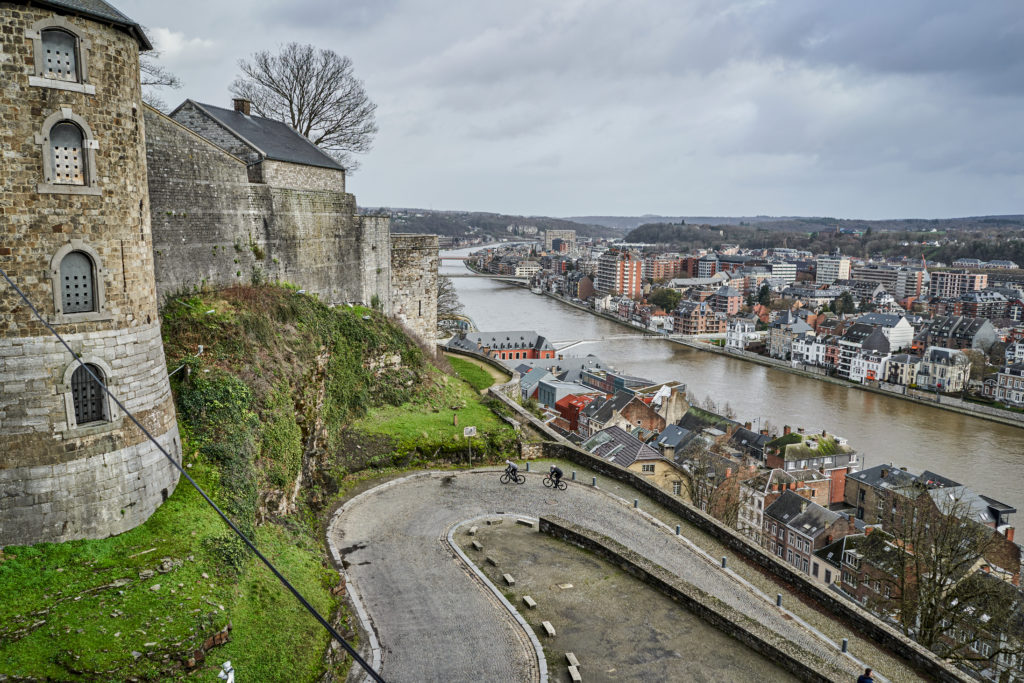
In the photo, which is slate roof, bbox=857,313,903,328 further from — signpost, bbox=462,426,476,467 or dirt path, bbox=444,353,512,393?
signpost, bbox=462,426,476,467

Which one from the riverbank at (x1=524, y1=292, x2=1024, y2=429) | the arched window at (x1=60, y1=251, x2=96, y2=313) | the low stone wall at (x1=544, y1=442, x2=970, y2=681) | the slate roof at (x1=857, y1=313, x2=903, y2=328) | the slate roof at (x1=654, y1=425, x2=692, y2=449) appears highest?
the arched window at (x1=60, y1=251, x2=96, y2=313)

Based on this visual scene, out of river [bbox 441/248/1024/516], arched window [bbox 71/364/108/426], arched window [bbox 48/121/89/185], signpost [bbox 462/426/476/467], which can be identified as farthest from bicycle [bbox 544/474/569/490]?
river [bbox 441/248/1024/516]

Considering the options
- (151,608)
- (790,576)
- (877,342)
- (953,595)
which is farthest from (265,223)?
(877,342)

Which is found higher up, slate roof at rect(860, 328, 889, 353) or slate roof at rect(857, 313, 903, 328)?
slate roof at rect(857, 313, 903, 328)

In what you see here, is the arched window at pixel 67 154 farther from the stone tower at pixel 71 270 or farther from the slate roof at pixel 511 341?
the slate roof at pixel 511 341

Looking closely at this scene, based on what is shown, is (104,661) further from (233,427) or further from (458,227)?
(458,227)

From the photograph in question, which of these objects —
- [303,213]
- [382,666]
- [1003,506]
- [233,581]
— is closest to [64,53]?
[233,581]

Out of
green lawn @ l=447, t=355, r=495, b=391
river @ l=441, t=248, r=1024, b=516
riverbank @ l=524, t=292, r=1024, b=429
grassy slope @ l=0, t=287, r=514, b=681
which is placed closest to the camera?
grassy slope @ l=0, t=287, r=514, b=681

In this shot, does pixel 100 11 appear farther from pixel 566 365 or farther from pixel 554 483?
pixel 566 365

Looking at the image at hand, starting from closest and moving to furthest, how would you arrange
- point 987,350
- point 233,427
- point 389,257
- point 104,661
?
point 104,661
point 233,427
point 389,257
point 987,350
